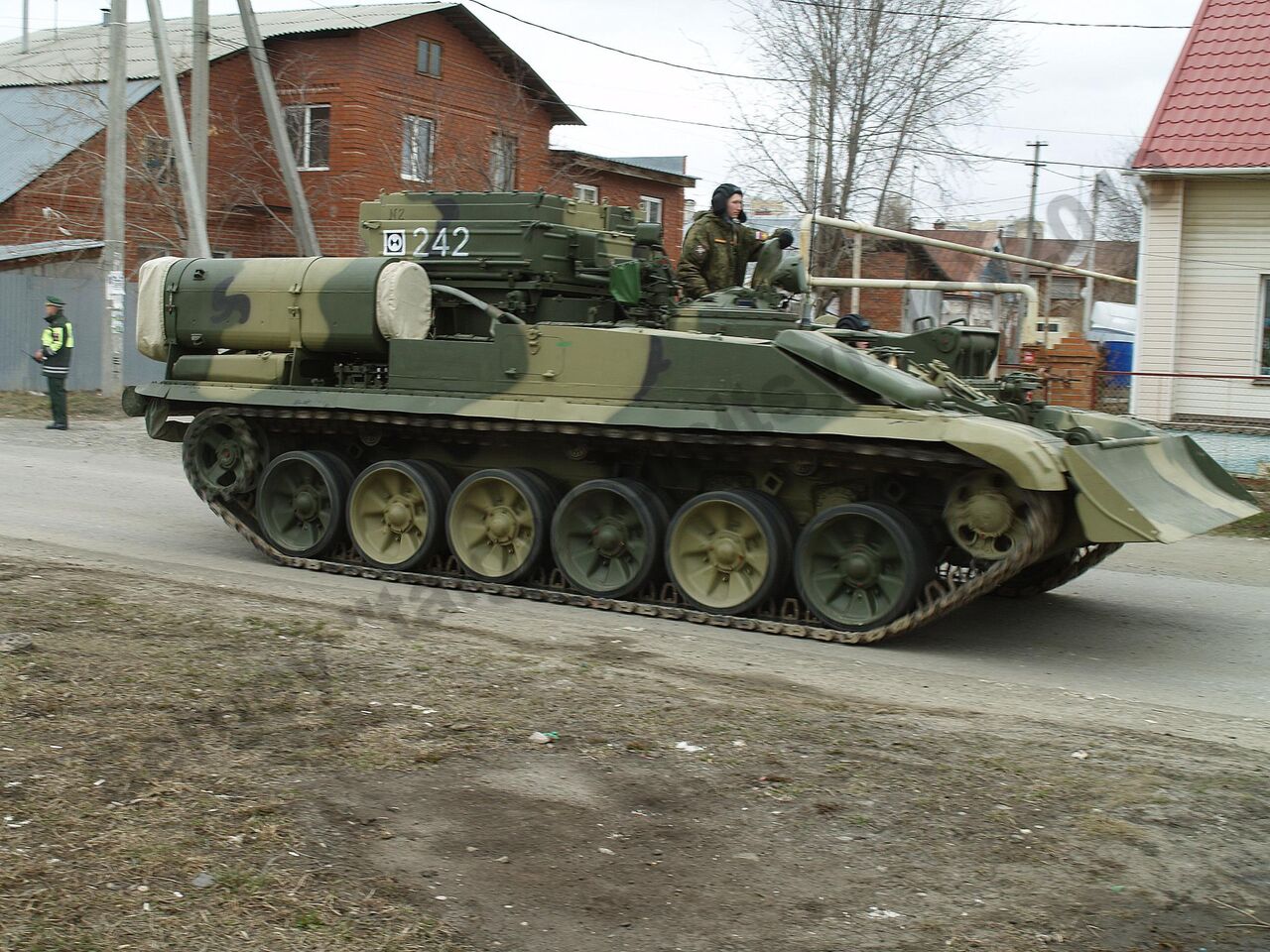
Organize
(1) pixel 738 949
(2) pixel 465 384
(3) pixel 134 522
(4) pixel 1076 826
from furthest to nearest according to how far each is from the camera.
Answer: (3) pixel 134 522, (2) pixel 465 384, (4) pixel 1076 826, (1) pixel 738 949

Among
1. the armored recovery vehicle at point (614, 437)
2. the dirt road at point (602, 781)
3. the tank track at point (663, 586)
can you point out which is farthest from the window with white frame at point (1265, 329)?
the dirt road at point (602, 781)

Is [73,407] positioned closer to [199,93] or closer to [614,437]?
[199,93]

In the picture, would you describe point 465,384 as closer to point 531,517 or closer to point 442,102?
point 531,517

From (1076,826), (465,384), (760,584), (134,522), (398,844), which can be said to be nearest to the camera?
(398,844)

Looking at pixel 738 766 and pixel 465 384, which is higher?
pixel 465 384

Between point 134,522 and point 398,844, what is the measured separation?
7.85 m

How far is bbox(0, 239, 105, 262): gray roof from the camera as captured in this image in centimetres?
2400

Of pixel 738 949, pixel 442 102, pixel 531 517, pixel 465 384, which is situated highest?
pixel 442 102

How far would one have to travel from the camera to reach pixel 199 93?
19750mm

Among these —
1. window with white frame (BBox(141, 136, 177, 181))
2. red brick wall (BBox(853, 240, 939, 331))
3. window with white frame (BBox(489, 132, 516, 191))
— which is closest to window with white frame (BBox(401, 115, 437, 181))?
window with white frame (BBox(489, 132, 516, 191))

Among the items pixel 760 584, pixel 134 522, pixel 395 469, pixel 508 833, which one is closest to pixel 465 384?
pixel 395 469

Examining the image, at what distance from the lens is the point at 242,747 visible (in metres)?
5.62

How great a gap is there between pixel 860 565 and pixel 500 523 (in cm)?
250

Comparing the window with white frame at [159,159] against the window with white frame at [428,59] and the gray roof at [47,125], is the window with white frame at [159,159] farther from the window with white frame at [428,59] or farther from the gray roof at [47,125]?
the window with white frame at [428,59]
